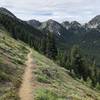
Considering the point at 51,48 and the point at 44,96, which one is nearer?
the point at 44,96

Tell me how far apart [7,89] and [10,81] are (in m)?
3.89

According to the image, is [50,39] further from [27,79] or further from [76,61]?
[27,79]

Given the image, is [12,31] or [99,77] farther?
[12,31]

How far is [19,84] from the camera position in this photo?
30.0 meters

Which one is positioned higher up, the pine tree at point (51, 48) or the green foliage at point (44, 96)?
the green foliage at point (44, 96)

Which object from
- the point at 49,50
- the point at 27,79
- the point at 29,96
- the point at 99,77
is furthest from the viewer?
the point at 99,77

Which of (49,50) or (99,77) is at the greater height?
(49,50)

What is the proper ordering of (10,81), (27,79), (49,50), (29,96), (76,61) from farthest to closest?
(49,50) < (76,61) < (27,79) < (10,81) < (29,96)

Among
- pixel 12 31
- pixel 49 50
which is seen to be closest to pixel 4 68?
pixel 49 50

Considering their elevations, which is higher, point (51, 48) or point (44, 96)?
point (44, 96)

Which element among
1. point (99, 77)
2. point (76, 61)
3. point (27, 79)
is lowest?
point (99, 77)

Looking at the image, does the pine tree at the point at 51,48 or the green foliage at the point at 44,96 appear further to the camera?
the pine tree at the point at 51,48

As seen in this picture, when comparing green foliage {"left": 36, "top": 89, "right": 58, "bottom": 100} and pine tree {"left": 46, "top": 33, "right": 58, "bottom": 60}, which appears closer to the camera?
green foliage {"left": 36, "top": 89, "right": 58, "bottom": 100}

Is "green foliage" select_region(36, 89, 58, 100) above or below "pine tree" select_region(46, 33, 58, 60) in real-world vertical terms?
above
